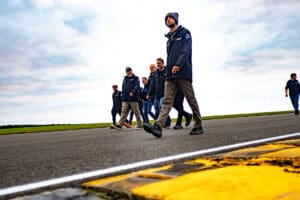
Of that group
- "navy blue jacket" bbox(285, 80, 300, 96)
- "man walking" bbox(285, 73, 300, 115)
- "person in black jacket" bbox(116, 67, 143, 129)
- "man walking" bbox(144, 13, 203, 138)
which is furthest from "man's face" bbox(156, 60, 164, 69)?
"navy blue jacket" bbox(285, 80, 300, 96)

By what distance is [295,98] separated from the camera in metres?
18.7

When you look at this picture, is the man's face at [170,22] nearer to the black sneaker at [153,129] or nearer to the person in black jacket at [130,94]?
the black sneaker at [153,129]

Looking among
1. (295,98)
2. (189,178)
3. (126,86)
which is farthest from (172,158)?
(295,98)

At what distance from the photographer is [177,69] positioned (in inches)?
263

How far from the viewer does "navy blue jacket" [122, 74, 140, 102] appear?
43.8 feet

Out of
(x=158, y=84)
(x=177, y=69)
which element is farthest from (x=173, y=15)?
(x=158, y=84)

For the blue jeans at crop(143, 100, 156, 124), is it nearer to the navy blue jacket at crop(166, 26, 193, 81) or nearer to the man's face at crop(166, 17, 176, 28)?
the navy blue jacket at crop(166, 26, 193, 81)

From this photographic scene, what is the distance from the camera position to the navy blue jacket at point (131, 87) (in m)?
13.4

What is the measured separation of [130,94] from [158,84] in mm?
1772

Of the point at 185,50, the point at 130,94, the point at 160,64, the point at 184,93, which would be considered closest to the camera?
the point at 185,50

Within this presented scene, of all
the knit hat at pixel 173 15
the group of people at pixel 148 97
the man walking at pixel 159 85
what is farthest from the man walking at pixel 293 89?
the knit hat at pixel 173 15

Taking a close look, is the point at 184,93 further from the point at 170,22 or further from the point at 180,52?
the point at 170,22

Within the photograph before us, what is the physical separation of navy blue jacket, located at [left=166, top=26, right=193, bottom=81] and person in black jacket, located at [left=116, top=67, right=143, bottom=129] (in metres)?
6.21

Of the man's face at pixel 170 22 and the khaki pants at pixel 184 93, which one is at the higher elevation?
the man's face at pixel 170 22
